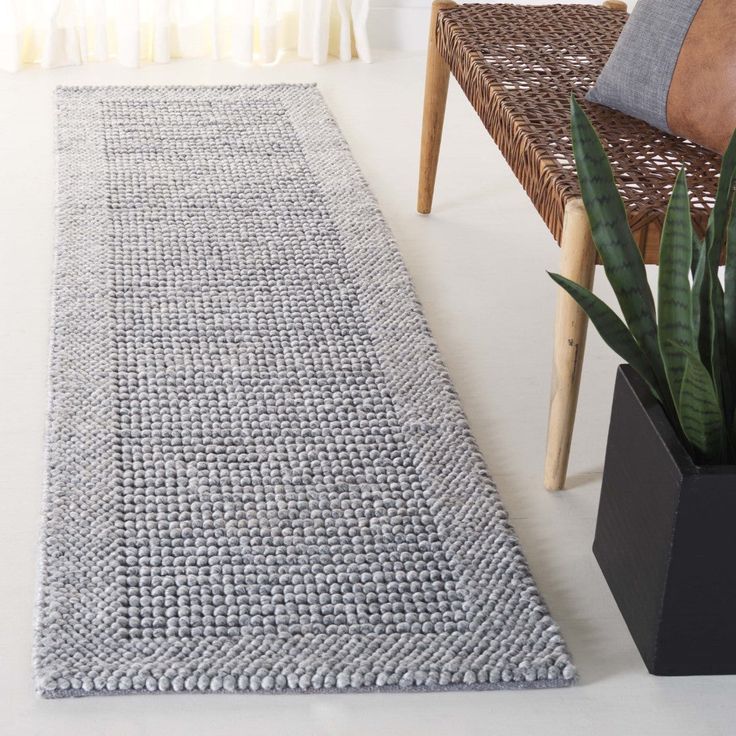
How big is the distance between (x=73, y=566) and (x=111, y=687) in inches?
7.3

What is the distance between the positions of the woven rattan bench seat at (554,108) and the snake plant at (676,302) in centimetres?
16

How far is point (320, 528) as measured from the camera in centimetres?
125

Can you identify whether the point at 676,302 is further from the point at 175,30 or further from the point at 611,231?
the point at 175,30

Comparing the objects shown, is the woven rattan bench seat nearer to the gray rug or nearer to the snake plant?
the snake plant

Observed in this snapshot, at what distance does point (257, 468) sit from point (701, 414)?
0.55 m

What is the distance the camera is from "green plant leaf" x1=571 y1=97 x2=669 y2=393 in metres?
1.08

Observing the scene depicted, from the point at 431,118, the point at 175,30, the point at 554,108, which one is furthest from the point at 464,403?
the point at 175,30

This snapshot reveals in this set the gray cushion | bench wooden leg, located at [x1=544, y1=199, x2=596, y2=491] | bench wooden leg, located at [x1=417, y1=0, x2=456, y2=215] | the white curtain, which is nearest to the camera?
bench wooden leg, located at [x1=544, y1=199, x2=596, y2=491]

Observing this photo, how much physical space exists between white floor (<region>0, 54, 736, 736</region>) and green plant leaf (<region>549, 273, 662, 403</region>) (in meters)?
0.25

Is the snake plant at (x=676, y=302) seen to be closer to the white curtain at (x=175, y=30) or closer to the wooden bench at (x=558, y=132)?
the wooden bench at (x=558, y=132)

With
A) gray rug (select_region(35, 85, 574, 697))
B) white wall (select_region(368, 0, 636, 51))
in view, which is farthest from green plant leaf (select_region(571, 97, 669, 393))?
white wall (select_region(368, 0, 636, 51))

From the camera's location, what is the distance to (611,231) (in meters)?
1.09

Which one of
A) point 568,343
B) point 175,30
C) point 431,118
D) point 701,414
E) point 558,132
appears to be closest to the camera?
point 701,414

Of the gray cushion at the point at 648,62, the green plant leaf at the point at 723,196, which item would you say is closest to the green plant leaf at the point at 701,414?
the green plant leaf at the point at 723,196
